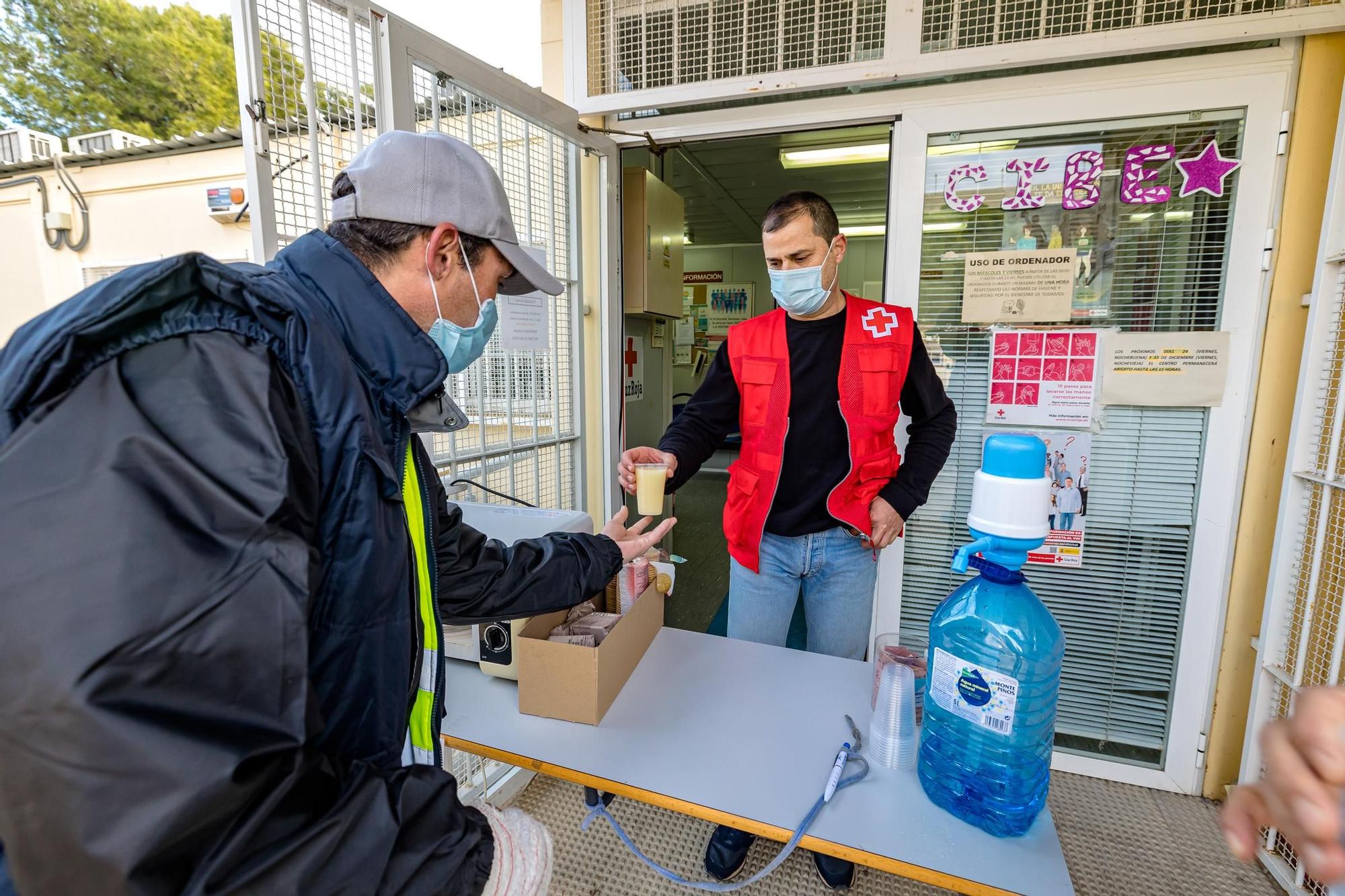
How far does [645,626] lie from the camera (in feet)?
4.98

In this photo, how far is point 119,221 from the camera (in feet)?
19.5

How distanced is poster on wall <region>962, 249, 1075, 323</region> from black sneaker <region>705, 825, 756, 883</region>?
1927 mm

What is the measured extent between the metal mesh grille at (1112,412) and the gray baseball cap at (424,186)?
178cm

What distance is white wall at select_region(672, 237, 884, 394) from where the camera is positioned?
809 centimetres

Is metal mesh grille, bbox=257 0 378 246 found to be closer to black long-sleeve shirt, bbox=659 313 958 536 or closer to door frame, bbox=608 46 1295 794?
→ black long-sleeve shirt, bbox=659 313 958 536

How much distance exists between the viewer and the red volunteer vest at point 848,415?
5.95 feet

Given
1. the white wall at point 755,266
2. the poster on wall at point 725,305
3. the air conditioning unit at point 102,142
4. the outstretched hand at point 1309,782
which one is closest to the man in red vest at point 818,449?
the outstretched hand at point 1309,782

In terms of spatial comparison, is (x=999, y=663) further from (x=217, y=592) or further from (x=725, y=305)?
(x=725, y=305)

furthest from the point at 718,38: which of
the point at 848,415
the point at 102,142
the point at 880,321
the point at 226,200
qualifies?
the point at 102,142

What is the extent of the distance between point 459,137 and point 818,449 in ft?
5.01

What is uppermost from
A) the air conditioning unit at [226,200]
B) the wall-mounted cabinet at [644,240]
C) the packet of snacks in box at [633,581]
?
the air conditioning unit at [226,200]

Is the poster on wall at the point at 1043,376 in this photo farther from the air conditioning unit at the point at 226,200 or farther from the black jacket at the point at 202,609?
the air conditioning unit at the point at 226,200

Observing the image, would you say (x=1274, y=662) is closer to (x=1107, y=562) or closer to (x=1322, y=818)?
(x=1107, y=562)

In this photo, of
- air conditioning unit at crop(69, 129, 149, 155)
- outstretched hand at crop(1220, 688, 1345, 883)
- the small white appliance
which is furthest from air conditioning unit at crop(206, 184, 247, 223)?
outstretched hand at crop(1220, 688, 1345, 883)
